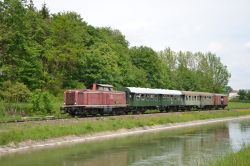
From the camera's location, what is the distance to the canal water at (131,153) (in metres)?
25.1

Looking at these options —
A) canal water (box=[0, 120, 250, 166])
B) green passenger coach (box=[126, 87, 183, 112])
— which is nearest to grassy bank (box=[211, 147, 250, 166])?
canal water (box=[0, 120, 250, 166])

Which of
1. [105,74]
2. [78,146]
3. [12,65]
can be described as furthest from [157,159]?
[105,74]

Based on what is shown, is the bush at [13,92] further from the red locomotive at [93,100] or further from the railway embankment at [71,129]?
the railway embankment at [71,129]

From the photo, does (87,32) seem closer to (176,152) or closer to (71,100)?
(71,100)

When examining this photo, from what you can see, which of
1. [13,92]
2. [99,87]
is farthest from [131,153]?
[13,92]

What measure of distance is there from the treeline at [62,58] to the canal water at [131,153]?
2079 cm

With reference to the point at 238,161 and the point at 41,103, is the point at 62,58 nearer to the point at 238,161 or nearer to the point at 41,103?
the point at 41,103

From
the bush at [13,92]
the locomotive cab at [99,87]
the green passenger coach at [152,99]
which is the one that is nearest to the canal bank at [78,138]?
the green passenger coach at [152,99]

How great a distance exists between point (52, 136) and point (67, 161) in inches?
326

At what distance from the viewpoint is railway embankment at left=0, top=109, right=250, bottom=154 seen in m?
30.1

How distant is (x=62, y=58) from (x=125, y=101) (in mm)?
17629

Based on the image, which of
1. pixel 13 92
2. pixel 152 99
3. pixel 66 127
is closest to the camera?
pixel 66 127

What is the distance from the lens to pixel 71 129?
3588cm

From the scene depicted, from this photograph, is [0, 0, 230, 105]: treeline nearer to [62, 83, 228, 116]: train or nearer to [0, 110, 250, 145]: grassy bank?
[62, 83, 228, 116]: train
